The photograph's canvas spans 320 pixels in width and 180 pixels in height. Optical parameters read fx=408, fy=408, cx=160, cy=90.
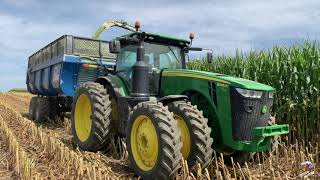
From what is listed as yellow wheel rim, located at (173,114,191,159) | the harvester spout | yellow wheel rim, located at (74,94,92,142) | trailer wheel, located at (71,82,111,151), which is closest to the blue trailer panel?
the harvester spout

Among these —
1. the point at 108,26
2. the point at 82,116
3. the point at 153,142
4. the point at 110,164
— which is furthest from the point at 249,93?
the point at 108,26

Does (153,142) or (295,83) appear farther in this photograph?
(295,83)

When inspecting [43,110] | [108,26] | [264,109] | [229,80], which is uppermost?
[108,26]

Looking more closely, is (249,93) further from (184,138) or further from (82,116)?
(82,116)

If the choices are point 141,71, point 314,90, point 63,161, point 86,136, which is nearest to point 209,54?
point 141,71

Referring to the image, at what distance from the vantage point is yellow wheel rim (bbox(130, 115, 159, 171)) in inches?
207

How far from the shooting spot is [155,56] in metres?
6.80

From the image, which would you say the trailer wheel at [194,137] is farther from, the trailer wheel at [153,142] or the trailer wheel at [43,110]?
the trailer wheel at [43,110]

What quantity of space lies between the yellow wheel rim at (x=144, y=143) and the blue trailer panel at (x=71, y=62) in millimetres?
4256

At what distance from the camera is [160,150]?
4.95 meters

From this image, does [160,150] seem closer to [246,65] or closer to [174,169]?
[174,169]

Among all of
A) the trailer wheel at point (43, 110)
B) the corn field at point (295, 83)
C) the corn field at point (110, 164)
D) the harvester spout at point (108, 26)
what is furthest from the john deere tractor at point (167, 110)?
the harvester spout at point (108, 26)

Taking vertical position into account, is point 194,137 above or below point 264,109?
below

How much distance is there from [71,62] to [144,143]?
5.44 meters
